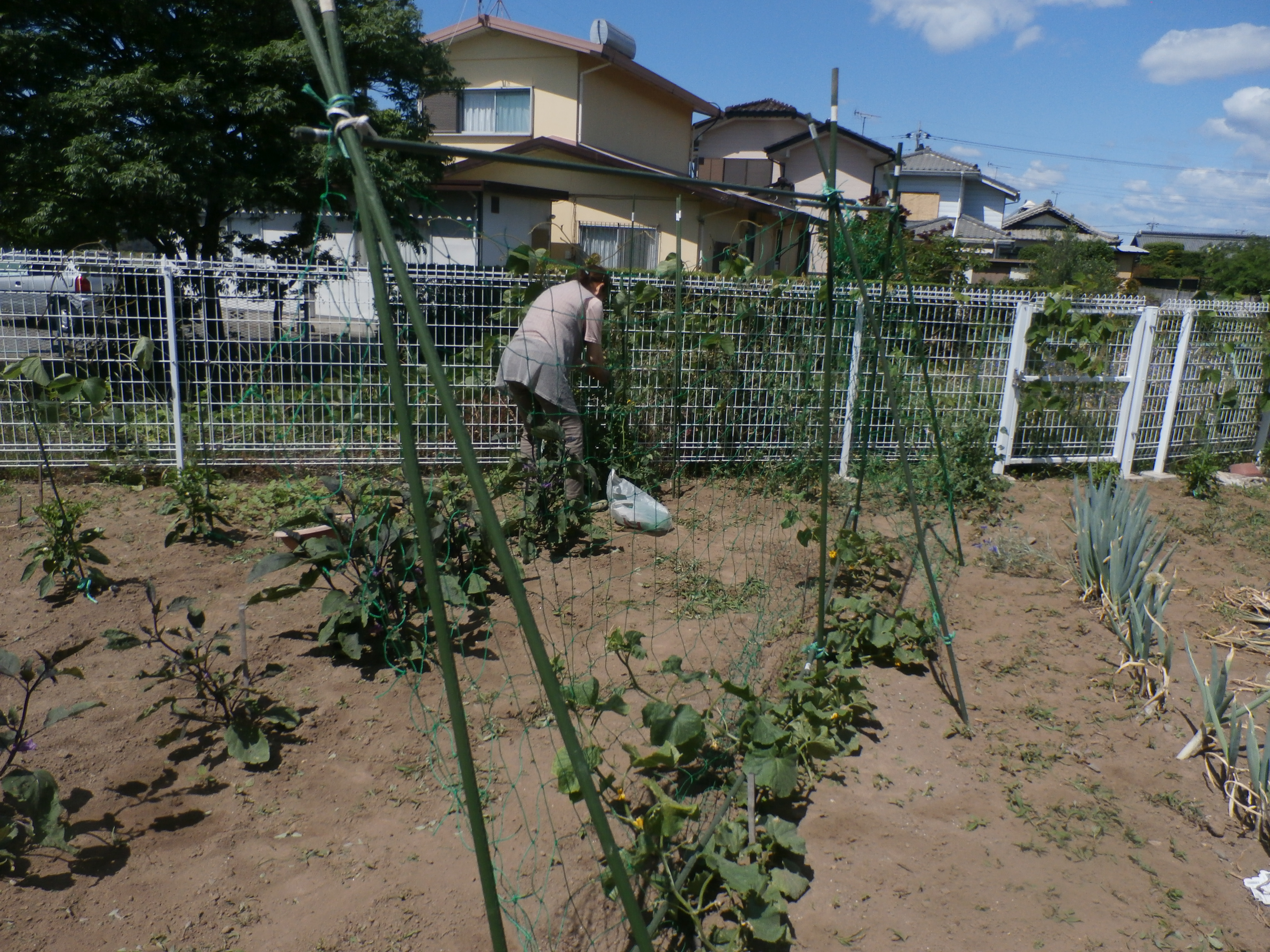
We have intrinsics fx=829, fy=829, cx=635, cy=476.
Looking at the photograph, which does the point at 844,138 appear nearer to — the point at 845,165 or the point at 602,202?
the point at 845,165

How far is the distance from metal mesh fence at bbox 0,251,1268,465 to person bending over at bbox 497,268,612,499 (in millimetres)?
443

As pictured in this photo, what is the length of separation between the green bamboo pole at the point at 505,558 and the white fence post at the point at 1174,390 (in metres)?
6.81

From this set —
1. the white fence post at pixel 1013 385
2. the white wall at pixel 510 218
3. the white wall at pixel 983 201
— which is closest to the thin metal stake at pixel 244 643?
the white fence post at pixel 1013 385

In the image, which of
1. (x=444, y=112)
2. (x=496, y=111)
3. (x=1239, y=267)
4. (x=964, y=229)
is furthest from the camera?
(x=1239, y=267)

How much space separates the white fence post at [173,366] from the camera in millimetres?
5148

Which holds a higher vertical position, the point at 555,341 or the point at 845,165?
the point at 845,165

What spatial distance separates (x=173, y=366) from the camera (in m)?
5.24

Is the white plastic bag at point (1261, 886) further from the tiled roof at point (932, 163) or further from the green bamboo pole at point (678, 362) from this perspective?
the tiled roof at point (932, 163)

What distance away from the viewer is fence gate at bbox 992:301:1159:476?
20.4 ft

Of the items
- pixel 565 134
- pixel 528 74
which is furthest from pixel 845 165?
pixel 528 74

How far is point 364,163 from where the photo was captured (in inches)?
61.0

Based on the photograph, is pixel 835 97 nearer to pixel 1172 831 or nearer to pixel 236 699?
pixel 1172 831

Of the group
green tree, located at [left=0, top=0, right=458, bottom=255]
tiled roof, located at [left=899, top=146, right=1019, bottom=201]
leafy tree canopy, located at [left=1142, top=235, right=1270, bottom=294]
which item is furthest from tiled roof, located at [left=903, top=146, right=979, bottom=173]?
green tree, located at [left=0, top=0, right=458, bottom=255]

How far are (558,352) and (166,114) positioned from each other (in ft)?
21.7
